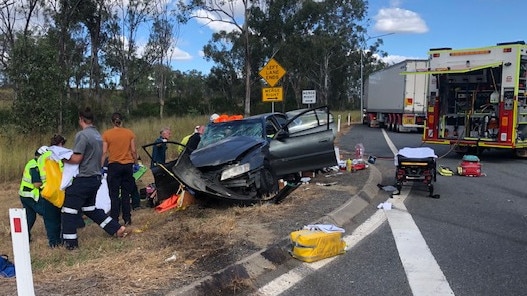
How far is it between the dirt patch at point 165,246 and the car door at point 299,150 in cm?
61

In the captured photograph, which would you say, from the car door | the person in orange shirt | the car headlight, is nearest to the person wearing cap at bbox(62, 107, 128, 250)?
the person in orange shirt

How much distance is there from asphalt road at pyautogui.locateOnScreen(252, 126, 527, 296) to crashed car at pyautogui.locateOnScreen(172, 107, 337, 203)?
57.9 inches

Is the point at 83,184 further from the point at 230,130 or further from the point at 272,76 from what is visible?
the point at 272,76

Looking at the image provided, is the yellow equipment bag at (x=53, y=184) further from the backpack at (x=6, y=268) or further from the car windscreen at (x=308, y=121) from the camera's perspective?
the car windscreen at (x=308, y=121)

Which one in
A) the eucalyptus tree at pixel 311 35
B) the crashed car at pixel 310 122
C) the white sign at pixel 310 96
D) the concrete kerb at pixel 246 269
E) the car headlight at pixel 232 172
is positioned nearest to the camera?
the concrete kerb at pixel 246 269

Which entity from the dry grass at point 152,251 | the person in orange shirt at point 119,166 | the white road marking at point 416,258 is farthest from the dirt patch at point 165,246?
the white road marking at point 416,258

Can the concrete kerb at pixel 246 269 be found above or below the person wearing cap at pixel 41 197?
below

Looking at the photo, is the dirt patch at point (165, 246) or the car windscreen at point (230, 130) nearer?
the dirt patch at point (165, 246)

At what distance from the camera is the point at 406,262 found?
16.9 ft

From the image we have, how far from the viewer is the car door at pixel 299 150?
8.55m

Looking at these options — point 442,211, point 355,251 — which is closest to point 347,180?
point 442,211

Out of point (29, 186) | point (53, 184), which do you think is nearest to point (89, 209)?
point (53, 184)

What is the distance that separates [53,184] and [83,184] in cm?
37

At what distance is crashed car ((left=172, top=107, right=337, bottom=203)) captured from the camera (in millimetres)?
7234
